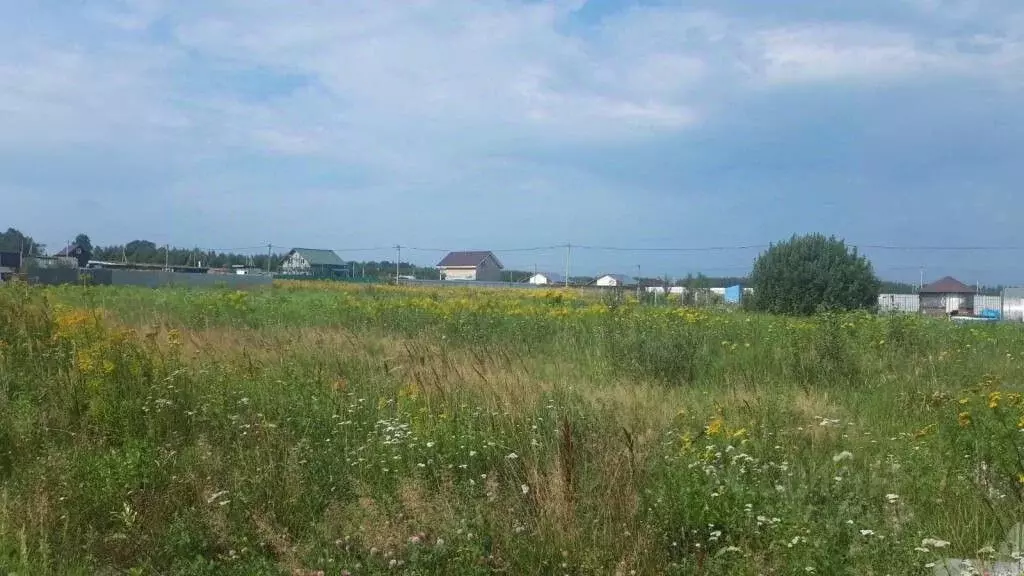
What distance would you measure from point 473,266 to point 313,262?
1874cm

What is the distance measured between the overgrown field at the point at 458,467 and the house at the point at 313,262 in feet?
213

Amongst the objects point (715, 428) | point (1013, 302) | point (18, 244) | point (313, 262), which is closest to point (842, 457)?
point (715, 428)

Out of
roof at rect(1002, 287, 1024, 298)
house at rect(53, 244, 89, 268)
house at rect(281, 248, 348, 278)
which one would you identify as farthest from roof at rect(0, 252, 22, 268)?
roof at rect(1002, 287, 1024, 298)

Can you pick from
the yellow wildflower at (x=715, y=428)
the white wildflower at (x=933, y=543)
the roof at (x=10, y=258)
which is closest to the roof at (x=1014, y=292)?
the yellow wildflower at (x=715, y=428)

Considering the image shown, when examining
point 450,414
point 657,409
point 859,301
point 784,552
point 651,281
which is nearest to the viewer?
point 784,552

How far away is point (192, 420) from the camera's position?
5742 millimetres

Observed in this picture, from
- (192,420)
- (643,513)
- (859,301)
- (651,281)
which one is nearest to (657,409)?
(643,513)

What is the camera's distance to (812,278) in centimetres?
3061

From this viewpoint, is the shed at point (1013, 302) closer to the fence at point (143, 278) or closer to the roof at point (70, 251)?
the fence at point (143, 278)

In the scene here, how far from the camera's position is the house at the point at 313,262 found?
72125mm

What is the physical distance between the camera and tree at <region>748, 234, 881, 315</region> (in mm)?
30234

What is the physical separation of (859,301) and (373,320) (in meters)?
22.8

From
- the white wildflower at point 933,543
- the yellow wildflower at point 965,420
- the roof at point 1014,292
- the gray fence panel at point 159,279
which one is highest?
the gray fence panel at point 159,279

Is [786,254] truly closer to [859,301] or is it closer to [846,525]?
[859,301]
